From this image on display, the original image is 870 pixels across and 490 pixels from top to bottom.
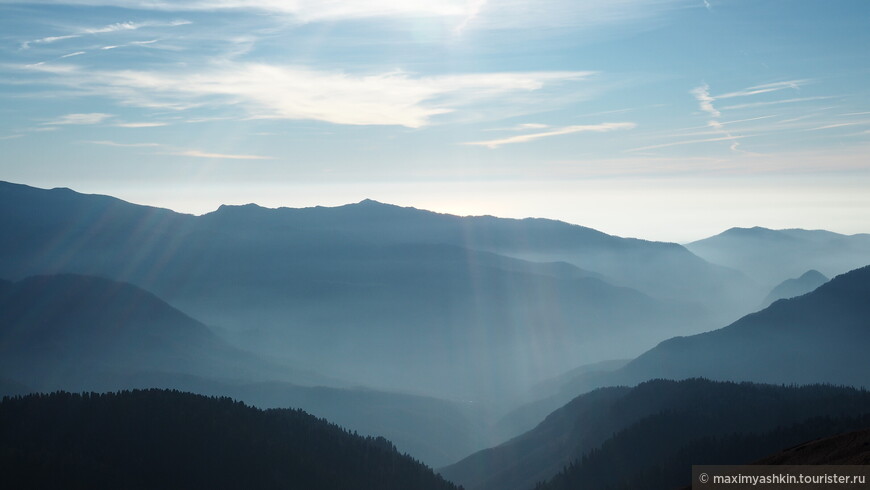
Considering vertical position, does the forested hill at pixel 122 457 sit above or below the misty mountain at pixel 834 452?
below

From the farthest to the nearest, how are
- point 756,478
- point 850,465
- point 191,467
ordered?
point 191,467
point 756,478
point 850,465

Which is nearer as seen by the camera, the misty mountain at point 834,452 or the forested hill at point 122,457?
the misty mountain at point 834,452

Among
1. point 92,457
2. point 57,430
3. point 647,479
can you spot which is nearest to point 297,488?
point 92,457

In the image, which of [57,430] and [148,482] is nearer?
[148,482]

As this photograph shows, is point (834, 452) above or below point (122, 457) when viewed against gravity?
above

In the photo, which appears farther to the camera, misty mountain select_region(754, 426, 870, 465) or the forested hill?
the forested hill

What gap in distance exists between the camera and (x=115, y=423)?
19600cm

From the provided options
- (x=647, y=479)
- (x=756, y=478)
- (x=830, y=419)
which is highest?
(x=756, y=478)

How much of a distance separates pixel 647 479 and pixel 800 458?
11851 centimetres

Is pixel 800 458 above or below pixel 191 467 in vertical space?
above

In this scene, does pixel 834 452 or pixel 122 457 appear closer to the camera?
pixel 834 452

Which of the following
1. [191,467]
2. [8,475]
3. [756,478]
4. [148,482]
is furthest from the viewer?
[191,467]

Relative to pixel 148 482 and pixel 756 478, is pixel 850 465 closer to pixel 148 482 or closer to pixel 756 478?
pixel 756 478

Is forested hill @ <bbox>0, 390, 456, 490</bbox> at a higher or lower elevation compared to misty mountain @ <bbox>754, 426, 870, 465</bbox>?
lower
